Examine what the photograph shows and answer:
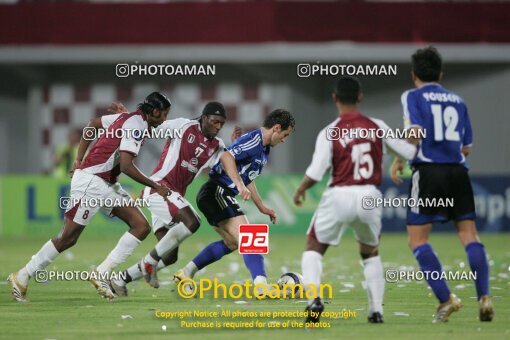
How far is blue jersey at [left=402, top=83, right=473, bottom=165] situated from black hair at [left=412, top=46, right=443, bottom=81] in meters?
0.14

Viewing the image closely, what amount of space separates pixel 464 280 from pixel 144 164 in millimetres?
12008

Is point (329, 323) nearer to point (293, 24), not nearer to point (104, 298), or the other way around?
point (104, 298)

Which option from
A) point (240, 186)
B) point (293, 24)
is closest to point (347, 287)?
point (240, 186)

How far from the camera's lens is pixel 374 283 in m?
8.34

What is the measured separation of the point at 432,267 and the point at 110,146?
3.45m

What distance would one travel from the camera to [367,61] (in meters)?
22.2

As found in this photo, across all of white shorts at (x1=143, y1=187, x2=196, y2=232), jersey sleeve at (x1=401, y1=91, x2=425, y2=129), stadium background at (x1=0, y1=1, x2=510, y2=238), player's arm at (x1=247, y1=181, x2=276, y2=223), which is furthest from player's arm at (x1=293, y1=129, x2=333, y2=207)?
stadium background at (x1=0, y1=1, x2=510, y2=238)

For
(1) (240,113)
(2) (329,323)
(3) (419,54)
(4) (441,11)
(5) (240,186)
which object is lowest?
(2) (329,323)

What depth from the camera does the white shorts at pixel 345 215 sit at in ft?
27.1

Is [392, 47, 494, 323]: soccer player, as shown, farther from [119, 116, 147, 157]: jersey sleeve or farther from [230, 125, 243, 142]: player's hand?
[230, 125, 243, 142]: player's hand

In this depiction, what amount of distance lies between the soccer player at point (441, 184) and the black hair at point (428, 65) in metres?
0.02

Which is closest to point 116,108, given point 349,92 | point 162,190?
point 162,190

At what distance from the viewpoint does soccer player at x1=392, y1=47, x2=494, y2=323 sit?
27.8 feet

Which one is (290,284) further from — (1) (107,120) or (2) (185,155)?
(1) (107,120)
